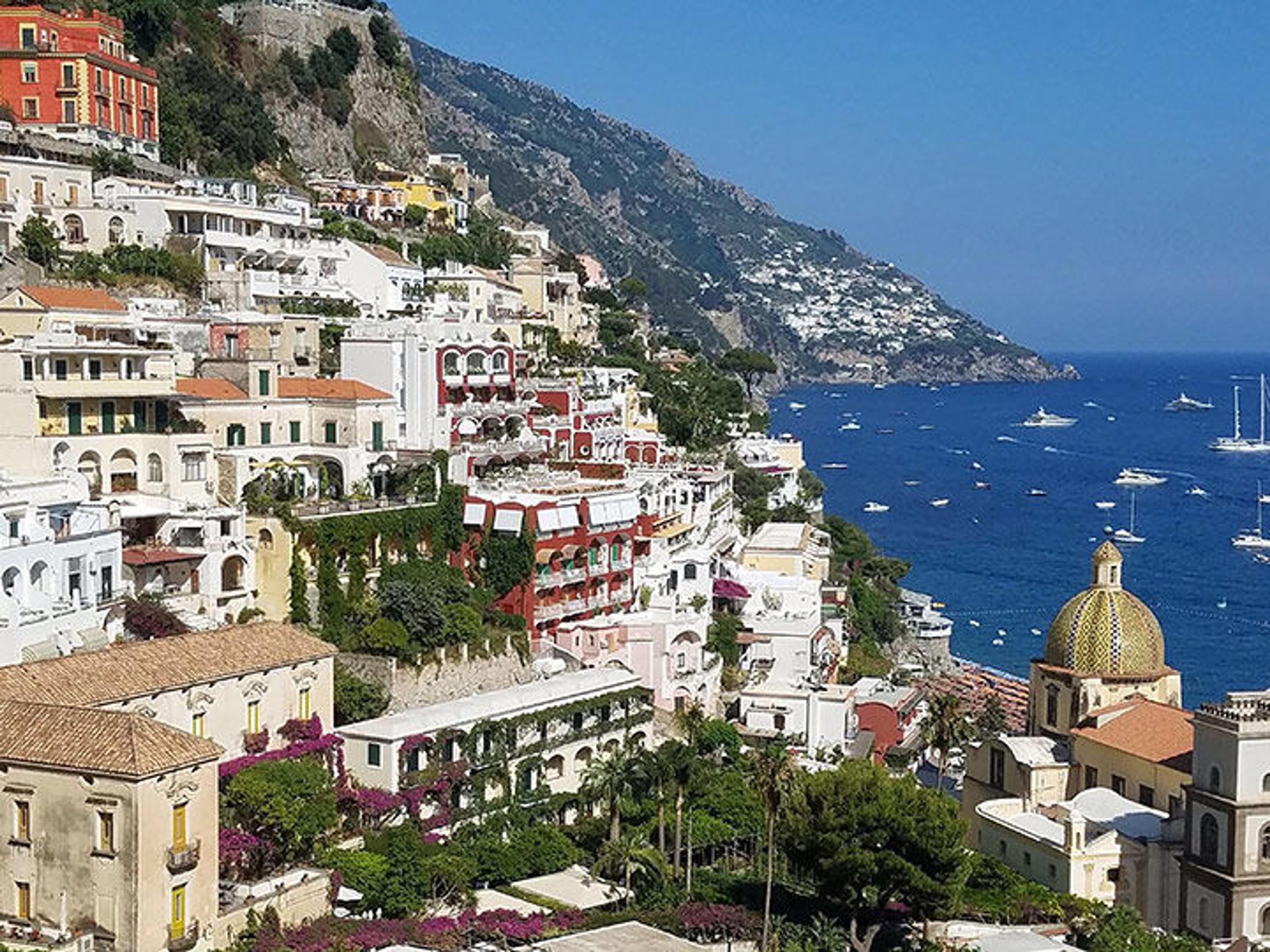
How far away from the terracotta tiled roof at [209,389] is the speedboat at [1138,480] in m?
106

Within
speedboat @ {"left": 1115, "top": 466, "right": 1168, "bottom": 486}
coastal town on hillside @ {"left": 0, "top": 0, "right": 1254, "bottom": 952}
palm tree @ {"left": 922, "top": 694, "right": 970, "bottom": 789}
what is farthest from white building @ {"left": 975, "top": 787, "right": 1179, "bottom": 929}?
speedboat @ {"left": 1115, "top": 466, "right": 1168, "bottom": 486}

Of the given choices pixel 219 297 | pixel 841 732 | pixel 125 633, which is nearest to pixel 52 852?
pixel 125 633

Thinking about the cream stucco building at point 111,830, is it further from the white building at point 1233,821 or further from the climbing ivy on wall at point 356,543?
the white building at point 1233,821

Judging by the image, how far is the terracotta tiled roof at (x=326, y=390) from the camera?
151 ft

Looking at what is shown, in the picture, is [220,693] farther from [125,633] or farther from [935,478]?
[935,478]

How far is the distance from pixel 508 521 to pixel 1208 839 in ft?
63.6

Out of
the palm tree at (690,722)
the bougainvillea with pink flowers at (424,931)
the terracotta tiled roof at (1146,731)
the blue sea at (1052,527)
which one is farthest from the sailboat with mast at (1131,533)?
the bougainvillea with pink flowers at (424,931)

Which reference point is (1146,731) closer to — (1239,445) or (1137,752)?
(1137,752)

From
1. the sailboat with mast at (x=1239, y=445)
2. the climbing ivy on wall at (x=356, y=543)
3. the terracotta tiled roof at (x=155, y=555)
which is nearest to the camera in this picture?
the terracotta tiled roof at (x=155, y=555)

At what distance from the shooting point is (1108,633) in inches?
1738

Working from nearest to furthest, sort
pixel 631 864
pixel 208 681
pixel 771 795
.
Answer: pixel 208 681 → pixel 771 795 → pixel 631 864

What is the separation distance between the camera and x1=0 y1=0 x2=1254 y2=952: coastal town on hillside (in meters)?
30.4

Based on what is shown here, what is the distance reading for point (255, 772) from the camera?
31.6 metres

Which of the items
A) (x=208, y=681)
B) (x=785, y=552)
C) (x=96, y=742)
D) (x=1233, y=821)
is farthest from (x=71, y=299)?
(x=1233, y=821)
